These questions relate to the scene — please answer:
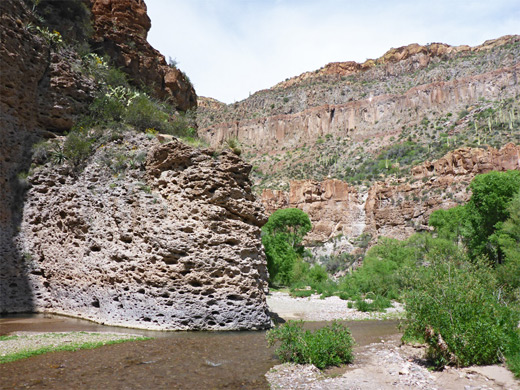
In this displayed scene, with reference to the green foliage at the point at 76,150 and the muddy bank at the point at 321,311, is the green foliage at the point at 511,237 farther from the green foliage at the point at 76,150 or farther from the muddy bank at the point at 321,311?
the green foliage at the point at 76,150

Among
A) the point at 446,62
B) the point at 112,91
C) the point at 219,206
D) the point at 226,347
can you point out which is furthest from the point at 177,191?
the point at 446,62

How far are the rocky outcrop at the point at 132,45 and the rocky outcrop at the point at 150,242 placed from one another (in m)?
8.29

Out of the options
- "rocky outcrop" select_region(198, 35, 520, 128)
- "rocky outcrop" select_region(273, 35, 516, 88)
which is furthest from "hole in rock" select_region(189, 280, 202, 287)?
"rocky outcrop" select_region(273, 35, 516, 88)

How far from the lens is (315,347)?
337 inches

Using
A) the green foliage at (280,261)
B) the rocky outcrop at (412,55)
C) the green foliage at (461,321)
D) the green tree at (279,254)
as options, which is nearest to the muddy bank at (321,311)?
the green foliage at (461,321)

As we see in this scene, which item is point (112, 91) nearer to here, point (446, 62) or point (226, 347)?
point (226, 347)

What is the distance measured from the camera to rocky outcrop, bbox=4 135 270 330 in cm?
1253

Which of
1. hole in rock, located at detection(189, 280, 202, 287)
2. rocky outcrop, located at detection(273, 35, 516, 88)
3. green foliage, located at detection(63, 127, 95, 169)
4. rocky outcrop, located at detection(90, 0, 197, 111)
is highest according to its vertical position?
rocky outcrop, located at detection(273, 35, 516, 88)

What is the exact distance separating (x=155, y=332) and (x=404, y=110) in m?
98.4

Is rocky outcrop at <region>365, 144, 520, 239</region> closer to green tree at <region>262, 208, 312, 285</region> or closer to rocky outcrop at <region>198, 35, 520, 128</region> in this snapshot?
green tree at <region>262, 208, 312, 285</region>

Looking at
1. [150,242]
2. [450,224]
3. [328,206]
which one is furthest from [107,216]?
[328,206]

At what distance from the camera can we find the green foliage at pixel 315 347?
8500 millimetres

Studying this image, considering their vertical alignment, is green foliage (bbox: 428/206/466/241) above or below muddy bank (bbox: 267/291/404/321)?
above

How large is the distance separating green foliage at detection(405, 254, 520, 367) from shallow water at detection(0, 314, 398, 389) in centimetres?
380
